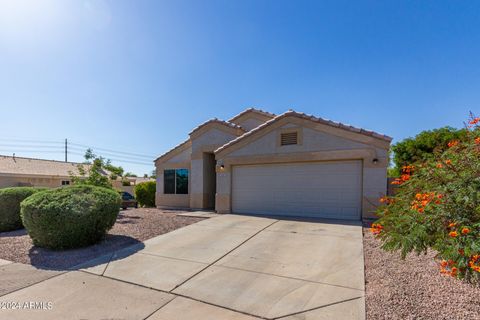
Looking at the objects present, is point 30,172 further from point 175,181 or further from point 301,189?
point 301,189

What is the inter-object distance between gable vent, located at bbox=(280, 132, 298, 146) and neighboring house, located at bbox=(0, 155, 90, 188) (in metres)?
21.2

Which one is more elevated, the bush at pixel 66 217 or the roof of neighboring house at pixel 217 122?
the roof of neighboring house at pixel 217 122

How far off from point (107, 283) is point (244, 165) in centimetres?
832

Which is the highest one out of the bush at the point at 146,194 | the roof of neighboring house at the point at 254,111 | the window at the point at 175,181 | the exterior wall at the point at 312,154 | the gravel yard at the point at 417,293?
the roof of neighboring house at the point at 254,111

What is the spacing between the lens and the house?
962 centimetres

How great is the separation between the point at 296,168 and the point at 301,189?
3.09 ft

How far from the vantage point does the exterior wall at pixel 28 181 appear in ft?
74.4

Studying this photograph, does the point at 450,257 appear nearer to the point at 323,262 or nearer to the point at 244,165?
the point at 323,262

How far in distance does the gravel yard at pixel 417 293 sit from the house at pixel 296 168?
17.1 feet

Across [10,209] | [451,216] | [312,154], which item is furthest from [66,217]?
[312,154]

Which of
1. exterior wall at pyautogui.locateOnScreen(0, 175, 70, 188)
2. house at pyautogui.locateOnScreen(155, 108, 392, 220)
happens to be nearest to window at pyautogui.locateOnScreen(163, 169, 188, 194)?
house at pyautogui.locateOnScreen(155, 108, 392, 220)

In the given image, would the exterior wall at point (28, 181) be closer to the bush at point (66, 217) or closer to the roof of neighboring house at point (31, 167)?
the roof of neighboring house at point (31, 167)

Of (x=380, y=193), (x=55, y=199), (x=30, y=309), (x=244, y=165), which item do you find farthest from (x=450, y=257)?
(x=244, y=165)

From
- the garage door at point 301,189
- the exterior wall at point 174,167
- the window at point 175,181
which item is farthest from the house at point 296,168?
the window at point 175,181
